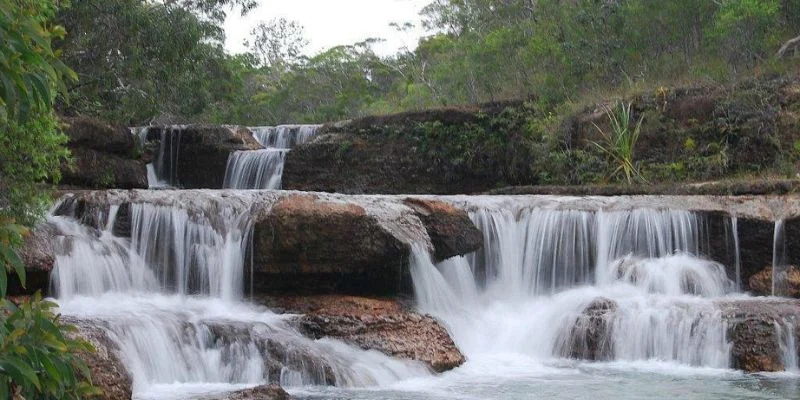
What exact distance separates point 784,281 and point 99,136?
13736 millimetres

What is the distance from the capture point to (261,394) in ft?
27.5

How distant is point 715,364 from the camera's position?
38.1ft

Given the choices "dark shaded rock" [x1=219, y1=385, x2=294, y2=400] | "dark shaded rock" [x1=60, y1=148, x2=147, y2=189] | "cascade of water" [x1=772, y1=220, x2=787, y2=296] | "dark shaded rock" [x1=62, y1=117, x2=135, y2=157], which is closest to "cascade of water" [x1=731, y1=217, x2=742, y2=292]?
"cascade of water" [x1=772, y1=220, x2=787, y2=296]

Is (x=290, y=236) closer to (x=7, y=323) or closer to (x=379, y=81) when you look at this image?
(x=7, y=323)

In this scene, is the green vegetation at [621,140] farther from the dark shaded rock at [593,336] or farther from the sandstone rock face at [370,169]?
the dark shaded rock at [593,336]

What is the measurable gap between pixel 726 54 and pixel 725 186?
7.62 meters

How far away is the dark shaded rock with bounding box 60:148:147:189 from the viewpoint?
19.1 metres

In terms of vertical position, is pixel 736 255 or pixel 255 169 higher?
pixel 255 169

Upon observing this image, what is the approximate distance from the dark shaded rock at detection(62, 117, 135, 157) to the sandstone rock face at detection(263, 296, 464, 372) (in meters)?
9.26

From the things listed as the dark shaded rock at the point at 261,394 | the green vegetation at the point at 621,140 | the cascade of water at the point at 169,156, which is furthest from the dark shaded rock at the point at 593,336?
the cascade of water at the point at 169,156

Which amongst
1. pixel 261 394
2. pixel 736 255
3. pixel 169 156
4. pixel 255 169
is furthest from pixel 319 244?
pixel 169 156

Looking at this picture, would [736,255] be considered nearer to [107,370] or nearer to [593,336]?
[593,336]

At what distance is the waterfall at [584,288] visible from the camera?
1209cm

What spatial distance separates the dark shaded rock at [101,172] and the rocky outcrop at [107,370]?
9.70 meters
